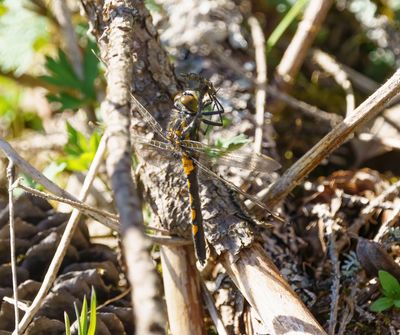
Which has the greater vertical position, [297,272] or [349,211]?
[349,211]

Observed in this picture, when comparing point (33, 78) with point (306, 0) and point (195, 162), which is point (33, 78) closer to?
point (306, 0)

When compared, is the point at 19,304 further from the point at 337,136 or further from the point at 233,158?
the point at 337,136

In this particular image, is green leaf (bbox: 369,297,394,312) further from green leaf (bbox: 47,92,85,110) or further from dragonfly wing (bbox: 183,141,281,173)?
green leaf (bbox: 47,92,85,110)

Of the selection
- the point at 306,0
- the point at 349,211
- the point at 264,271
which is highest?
the point at 306,0

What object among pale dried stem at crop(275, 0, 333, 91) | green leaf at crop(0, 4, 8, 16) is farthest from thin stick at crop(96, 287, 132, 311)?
green leaf at crop(0, 4, 8, 16)

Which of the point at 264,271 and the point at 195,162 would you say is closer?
the point at 264,271

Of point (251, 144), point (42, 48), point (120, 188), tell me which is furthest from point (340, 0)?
point (120, 188)

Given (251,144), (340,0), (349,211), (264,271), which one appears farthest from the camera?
(340,0)
